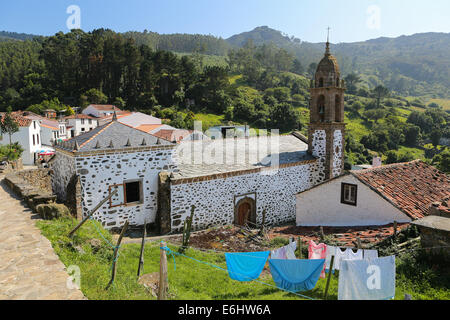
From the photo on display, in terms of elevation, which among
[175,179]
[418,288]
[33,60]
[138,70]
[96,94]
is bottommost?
[418,288]

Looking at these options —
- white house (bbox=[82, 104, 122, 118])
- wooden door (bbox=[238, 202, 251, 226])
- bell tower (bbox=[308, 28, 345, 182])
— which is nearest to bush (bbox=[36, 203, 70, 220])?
wooden door (bbox=[238, 202, 251, 226])

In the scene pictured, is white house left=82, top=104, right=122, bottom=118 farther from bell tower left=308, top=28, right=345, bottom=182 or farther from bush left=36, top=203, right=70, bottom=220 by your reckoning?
bush left=36, top=203, right=70, bottom=220

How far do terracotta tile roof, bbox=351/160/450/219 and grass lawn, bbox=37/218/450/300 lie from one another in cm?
587

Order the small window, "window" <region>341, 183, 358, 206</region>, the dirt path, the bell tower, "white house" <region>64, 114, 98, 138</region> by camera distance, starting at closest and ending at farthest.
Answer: the dirt path < "window" <region>341, 183, 358, 206</region> < the small window < the bell tower < "white house" <region>64, 114, 98, 138</region>

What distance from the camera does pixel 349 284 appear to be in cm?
642

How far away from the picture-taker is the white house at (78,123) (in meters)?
48.9

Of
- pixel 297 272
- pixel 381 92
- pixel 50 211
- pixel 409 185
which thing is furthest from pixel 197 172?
pixel 381 92

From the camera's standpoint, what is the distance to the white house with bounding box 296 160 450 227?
12.4 metres

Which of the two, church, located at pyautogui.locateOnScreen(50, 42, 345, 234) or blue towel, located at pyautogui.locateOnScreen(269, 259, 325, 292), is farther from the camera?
church, located at pyautogui.locateOnScreen(50, 42, 345, 234)

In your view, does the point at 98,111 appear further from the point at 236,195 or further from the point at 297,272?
the point at 297,272

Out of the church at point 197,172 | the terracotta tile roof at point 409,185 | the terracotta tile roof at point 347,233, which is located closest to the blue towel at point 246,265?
the terracotta tile roof at point 347,233

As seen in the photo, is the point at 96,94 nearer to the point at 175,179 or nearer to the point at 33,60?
the point at 33,60
